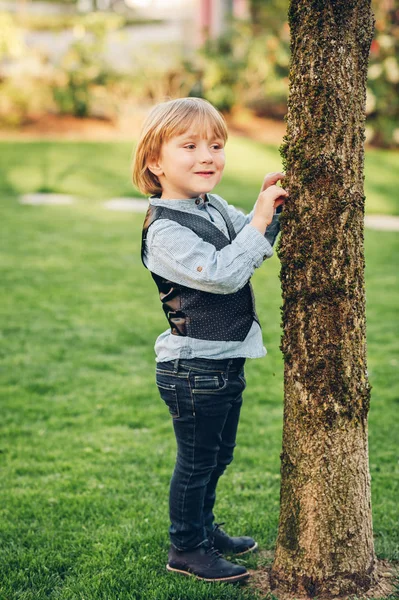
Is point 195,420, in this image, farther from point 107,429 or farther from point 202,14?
point 202,14

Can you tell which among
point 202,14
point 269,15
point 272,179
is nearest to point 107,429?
point 272,179

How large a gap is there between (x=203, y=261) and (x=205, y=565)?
3.73ft

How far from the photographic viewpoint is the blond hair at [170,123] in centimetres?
246

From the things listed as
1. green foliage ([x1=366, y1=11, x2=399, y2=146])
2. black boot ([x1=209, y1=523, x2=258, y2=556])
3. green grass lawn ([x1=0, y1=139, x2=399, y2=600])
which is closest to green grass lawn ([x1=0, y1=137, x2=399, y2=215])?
green foliage ([x1=366, y1=11, x2=399, y2=146])

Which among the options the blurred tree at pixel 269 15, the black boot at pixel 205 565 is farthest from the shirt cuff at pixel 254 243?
the blurred tree at pixel 269 15

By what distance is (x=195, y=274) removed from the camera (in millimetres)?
2346

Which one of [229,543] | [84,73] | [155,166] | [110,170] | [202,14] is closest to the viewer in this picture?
[155,166]

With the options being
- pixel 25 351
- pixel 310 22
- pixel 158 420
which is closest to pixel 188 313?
pixel 310 22

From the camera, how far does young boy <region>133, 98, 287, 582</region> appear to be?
7.82 feet

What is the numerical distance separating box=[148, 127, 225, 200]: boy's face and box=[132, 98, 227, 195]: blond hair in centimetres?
2

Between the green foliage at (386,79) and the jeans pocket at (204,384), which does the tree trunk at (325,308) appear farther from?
the green foliage at (386,79)

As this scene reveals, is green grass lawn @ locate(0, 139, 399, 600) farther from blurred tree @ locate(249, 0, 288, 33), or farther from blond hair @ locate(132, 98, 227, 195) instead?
blurred tree @ locate(249, 0, 288, 33)

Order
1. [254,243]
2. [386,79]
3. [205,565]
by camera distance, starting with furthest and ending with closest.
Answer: [386,79] < [205,565] < [254,243]

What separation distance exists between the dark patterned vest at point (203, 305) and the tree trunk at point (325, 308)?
0.18 m
